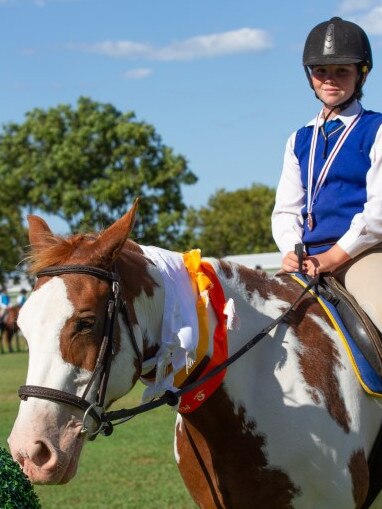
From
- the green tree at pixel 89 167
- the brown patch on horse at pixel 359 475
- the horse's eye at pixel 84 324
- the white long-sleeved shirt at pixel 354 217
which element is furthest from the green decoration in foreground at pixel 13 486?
the green tree at pixel 89 167

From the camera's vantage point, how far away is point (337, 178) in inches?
177

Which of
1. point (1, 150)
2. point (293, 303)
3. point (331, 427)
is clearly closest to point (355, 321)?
point (293, 303)

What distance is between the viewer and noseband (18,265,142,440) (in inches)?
126

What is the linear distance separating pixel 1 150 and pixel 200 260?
A: 46.8m

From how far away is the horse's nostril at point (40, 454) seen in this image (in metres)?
3.17

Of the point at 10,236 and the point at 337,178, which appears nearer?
the point at 337,178

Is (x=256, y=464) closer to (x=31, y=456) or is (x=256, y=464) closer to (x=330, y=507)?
(x=330, y=507)

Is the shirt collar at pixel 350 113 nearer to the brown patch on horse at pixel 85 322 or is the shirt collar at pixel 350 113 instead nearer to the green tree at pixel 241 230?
the brown patch on horse at pixel 85 322

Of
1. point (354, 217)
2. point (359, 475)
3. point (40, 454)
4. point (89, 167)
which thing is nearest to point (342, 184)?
point (354, 217)

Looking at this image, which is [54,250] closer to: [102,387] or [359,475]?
[102,387]

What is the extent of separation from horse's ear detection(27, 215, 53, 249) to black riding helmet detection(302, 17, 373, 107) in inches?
71.9

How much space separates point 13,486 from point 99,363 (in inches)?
22.6

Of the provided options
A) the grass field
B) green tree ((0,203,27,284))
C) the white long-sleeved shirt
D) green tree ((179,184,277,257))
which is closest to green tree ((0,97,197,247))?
green tree ((0,203,27,284))

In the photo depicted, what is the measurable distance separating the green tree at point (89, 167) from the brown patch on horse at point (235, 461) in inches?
1490
